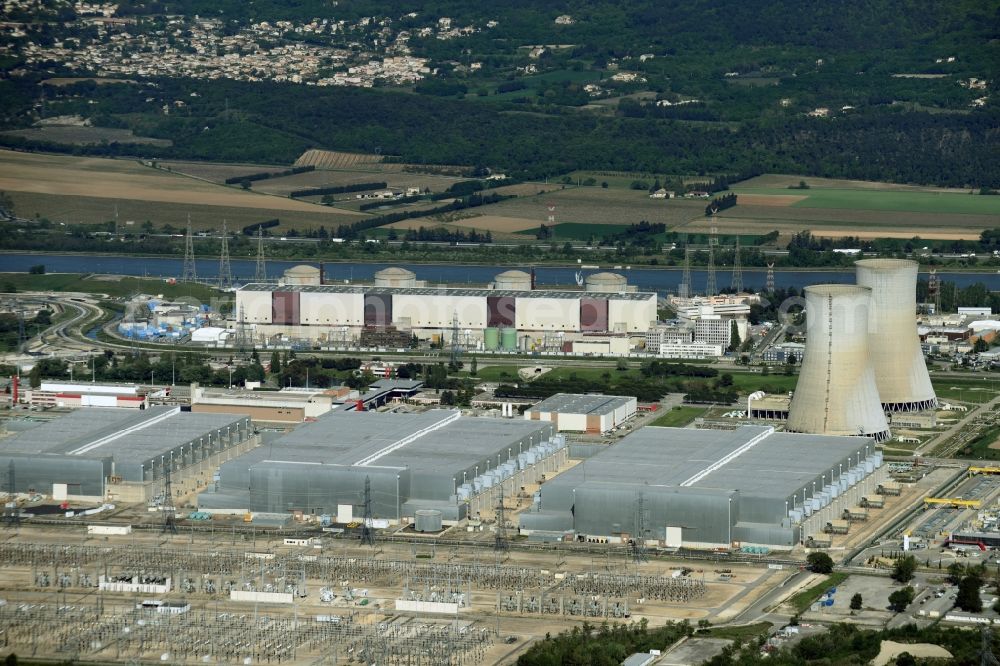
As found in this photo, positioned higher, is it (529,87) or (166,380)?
(529,87)

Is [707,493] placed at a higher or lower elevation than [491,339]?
lower

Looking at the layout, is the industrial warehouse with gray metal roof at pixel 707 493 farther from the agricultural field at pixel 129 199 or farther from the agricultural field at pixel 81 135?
the agricultural field at pixel 81 135

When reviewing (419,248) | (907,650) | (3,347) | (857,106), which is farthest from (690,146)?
(907,650)

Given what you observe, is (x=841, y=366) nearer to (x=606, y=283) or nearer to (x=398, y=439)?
(x=398, y=439)

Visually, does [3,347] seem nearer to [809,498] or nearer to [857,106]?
[809,498]

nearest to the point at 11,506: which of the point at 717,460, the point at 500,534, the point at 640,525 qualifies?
the point at 500,534

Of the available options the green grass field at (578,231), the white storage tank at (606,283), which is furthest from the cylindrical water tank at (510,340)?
the green grass field at (578,231)
